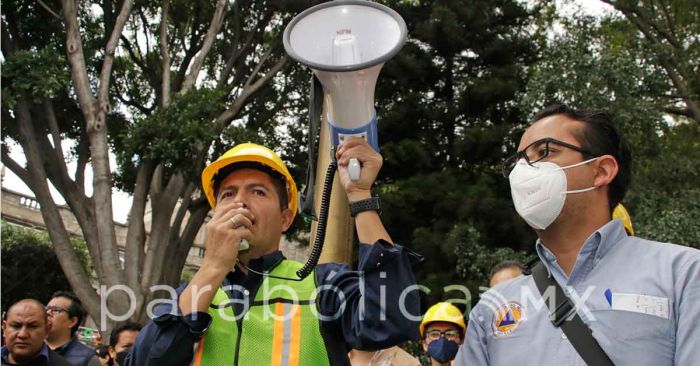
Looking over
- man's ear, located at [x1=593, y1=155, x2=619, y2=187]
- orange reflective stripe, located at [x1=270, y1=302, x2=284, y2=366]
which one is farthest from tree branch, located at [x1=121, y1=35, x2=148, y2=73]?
man's ear, located at [x1=593, y1=155, x2=619, y2=187]

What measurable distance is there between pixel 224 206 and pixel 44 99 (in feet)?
32.9

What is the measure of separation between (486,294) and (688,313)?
70cm

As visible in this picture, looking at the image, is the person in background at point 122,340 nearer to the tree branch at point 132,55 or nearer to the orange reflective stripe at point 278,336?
the orange reflective stripe at point 278,336

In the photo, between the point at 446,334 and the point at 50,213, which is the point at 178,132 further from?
the point at 446,334

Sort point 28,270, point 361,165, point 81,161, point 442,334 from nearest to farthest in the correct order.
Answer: point 361,165 → point 442,334 → point 81,161 → point 28,270

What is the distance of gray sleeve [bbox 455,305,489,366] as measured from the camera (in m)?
2.51

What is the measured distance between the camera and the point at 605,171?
8.49ft

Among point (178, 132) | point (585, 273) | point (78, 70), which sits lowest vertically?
point (585, 273)

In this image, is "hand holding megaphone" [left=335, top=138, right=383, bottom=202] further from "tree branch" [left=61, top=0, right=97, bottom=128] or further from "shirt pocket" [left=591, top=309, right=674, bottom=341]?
"tree branch" [left=61, top=0, right=97, bottom=128]

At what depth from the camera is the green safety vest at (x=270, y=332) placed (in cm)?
235

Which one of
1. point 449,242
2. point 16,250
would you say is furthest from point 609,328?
point 16,250

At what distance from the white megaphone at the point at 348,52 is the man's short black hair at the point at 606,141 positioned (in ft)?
2.18

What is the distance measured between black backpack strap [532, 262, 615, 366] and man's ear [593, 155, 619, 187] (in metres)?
0.36

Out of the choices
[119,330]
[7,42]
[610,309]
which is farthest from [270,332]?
[7,42]
